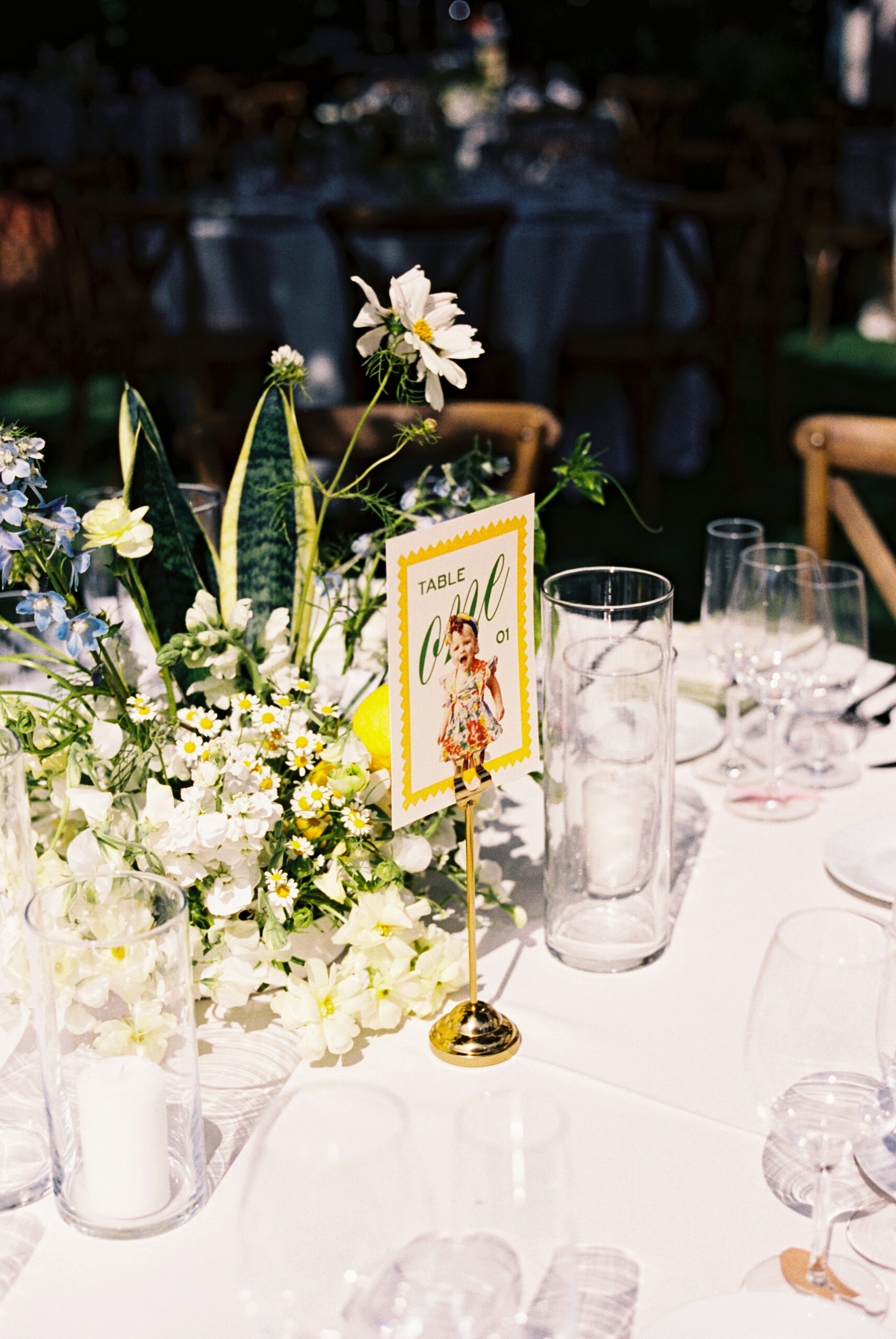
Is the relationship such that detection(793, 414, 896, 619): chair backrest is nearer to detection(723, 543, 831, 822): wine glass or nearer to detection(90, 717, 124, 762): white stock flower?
detection(723, 543, 831, 822): wine glass

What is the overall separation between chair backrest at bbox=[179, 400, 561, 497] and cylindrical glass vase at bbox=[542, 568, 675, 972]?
3.34 ft

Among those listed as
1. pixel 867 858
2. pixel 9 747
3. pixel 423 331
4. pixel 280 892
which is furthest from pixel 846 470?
pixel 9 747

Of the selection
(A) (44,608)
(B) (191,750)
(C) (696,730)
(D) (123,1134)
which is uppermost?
(A) (44,608)

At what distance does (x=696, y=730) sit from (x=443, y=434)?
94cm

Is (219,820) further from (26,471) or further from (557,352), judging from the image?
(557,352)

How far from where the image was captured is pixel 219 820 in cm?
80

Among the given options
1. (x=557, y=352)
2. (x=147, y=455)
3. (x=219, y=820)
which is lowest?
(x=557, y=352)

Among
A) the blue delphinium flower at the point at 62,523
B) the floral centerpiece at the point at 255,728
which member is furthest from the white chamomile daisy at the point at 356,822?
the blue delphinium flower at the point at 62,523

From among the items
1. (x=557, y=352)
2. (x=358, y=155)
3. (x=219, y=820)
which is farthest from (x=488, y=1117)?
(x=358, y=155)

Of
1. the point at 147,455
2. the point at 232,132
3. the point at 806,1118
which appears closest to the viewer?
the point at 806,1118

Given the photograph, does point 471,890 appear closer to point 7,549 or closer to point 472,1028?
point 472,1028

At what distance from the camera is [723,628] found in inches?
50.4

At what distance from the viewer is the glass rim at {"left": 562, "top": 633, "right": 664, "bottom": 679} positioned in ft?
2.93

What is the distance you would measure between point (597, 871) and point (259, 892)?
0.26m
